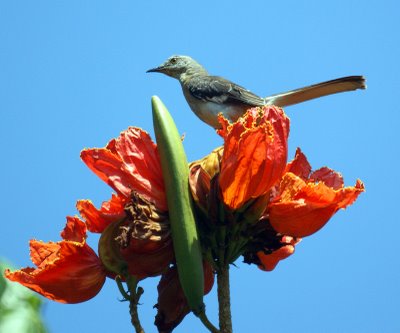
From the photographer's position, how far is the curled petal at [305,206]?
2402 millimetres

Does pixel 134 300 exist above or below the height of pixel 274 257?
below

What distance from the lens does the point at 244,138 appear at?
2.40 metres

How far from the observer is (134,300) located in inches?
89.8

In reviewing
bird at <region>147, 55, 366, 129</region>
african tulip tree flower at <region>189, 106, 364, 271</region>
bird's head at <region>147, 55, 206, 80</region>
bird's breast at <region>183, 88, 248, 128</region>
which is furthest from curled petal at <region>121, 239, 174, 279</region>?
bird's head at <region>147, 55, 206, 80</region>

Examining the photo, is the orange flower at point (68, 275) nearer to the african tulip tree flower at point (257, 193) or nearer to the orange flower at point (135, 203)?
the orange flower at point (135, 203)

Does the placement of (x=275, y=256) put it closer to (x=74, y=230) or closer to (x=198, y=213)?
(x=198, y=213)

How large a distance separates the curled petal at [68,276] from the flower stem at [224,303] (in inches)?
19.5

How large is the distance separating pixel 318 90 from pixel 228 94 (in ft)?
5.33

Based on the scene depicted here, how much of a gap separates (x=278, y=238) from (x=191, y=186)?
0.39 meters

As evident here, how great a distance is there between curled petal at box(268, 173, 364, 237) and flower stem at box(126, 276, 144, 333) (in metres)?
0.53

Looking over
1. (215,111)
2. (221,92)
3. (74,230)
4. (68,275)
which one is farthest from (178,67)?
(68,275)

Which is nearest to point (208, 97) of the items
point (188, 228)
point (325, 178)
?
point (325, 178)

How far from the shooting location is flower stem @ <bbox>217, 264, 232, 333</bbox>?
6.75ft

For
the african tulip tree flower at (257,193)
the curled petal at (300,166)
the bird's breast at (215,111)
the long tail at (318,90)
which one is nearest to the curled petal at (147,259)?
the african tulip tree flower at (257,193)
